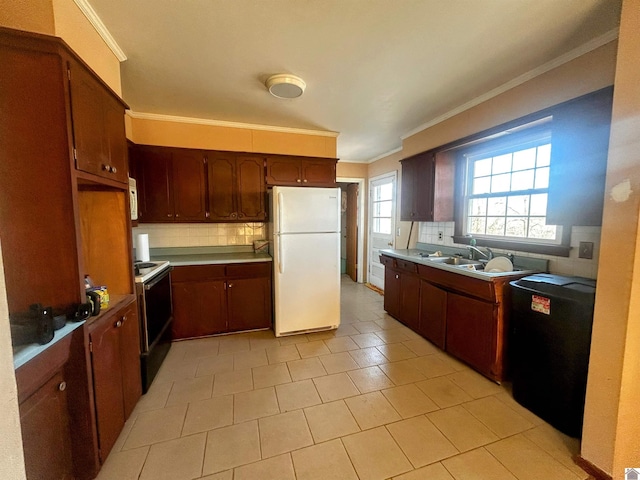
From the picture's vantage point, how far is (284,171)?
3.39 m

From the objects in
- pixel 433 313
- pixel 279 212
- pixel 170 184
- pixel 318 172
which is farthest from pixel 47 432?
pixel 318 172

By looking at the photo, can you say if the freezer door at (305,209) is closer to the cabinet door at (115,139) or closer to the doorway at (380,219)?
the cabinet door at (115,139)

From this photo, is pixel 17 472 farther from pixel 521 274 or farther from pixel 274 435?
pixel 521 274

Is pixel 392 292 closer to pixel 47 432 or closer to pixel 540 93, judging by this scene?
pixel 540 93

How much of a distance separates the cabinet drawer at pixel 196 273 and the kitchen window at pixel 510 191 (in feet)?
9.41

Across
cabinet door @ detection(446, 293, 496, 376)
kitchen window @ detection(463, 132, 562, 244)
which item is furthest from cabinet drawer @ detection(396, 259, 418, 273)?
kitchen window @ detection(463, 132, 562, 244)

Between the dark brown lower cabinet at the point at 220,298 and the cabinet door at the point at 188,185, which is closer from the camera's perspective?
the dark brown lower cabinet at the point at 220,298

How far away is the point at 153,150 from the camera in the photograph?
117 inches

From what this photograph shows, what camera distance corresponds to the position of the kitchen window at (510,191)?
92.4 inches

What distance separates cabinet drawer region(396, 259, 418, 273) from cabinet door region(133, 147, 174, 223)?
2740 mm

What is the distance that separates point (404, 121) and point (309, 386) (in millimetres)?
3019

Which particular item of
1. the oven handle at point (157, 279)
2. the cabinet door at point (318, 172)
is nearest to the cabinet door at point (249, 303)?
the oven handle at point (157, 279)

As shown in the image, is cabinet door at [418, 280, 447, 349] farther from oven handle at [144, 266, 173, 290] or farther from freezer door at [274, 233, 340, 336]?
A: oven handle at [144, 266, 173, 290]

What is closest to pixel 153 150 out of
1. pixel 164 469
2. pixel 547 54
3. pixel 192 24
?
pixel 192 24
